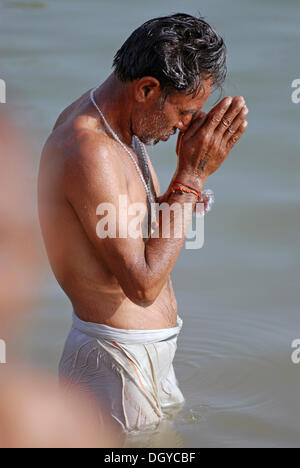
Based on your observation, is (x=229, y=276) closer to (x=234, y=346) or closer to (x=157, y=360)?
(x=234, y=346)

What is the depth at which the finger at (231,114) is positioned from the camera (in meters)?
2.50

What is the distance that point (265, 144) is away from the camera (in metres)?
5.88

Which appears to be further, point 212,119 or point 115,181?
point 212,119

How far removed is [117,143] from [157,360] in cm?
75

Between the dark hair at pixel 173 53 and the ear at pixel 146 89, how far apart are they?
0.02 meters

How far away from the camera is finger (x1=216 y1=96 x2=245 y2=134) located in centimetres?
250

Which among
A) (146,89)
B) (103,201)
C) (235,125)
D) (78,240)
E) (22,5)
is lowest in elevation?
(78,240)

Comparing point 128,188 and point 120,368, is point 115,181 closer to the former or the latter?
point 128,188

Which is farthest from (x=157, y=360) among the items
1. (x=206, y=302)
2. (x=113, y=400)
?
(x=206, y=302)

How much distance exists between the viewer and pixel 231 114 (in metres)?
2.50
